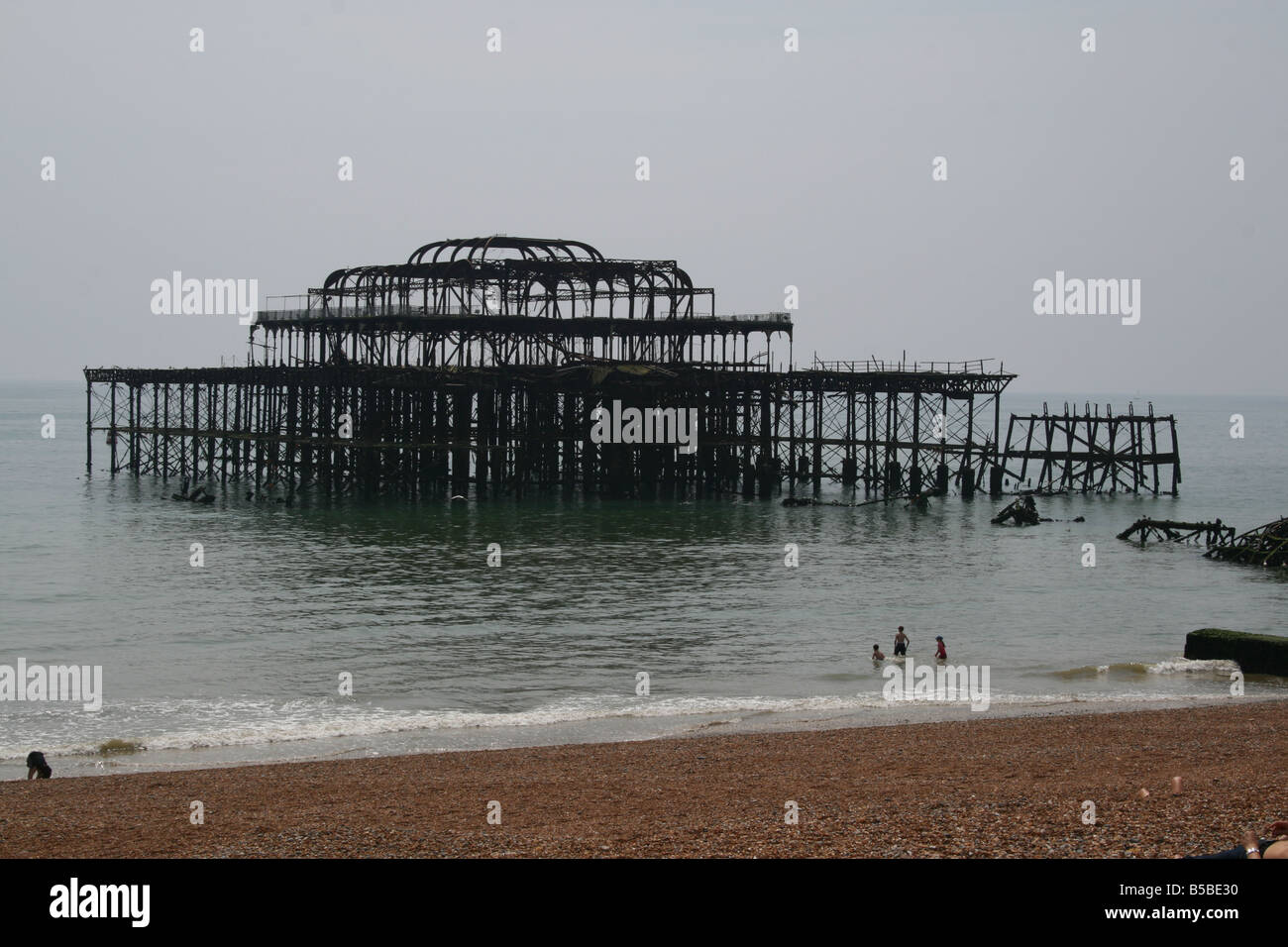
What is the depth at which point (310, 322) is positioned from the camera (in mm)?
75875

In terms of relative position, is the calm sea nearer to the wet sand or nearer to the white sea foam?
the white sea foam

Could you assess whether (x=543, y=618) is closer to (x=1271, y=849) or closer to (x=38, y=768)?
(x=38, y=768)

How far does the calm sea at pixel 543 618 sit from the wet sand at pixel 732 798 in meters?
2.89

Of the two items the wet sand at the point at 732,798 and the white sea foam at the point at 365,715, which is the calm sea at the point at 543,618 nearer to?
the white sea foam at the point at 365,715

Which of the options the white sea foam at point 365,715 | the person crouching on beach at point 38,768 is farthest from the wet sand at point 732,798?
the white sea foam at point 365,715

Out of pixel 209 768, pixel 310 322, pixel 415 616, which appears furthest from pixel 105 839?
pixel 310 322

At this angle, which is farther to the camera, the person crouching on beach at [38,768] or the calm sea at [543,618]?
the calm sea at [543,618]

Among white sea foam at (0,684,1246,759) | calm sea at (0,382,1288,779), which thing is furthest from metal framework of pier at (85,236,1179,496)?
white sea foam at (0,684,1246,759)

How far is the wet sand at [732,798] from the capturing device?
13.4 meters

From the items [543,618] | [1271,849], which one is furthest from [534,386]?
[1271,849]

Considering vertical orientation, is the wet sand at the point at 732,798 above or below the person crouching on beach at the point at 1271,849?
below
